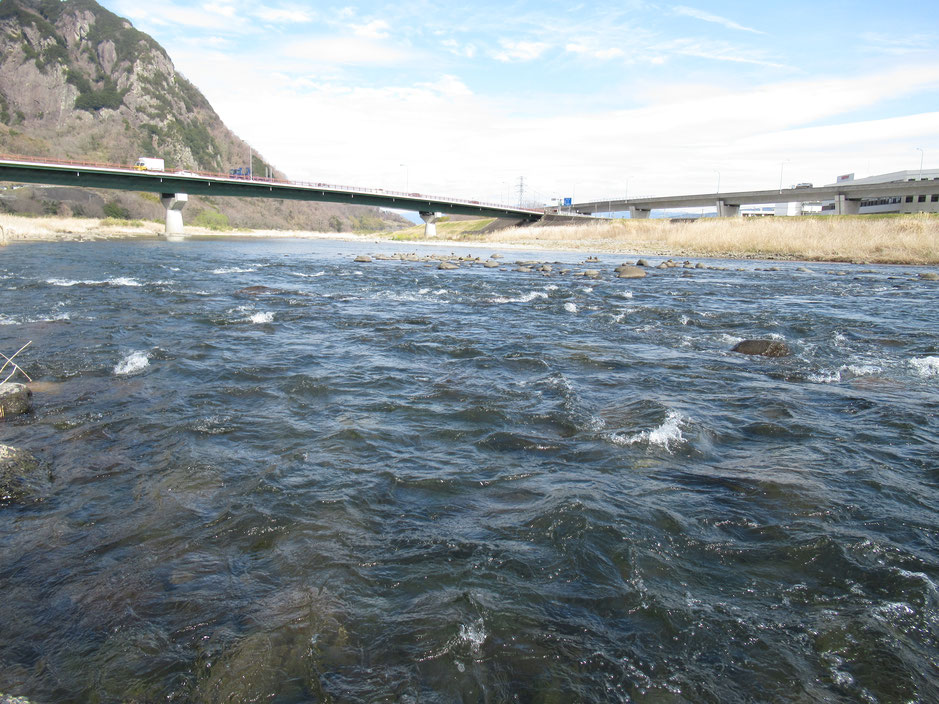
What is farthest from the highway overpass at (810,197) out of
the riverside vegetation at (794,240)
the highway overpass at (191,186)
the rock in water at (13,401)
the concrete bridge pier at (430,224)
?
the rock in water at (13,401)

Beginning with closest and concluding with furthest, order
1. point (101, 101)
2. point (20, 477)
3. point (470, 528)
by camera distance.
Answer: point (470, 528)
point (20, 477)
point (101, 101)

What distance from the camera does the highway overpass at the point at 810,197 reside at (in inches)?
3000

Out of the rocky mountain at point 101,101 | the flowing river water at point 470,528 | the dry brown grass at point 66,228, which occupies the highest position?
the rocky mountain at point 101,101

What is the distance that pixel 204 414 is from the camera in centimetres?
838

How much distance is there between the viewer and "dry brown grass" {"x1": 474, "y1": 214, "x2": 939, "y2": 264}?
4428cm

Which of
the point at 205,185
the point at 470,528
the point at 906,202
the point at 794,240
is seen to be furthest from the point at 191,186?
the point at 906,202

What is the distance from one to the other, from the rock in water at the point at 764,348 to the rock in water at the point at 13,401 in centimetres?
1411

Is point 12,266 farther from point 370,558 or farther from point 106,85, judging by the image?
point 106,85

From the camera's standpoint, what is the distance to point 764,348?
1312 cm

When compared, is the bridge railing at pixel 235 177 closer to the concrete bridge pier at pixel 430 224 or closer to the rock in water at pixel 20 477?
the concrete bridge pier at pixel 430 224

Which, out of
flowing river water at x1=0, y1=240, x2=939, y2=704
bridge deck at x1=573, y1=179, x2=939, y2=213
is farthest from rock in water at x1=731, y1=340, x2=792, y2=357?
bridge deck at x1=573, y1=179, x2=939, y2=213

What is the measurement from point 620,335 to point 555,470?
9.33 meters

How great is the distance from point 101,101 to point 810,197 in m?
181

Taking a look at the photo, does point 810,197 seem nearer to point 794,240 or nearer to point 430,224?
point 794,240
